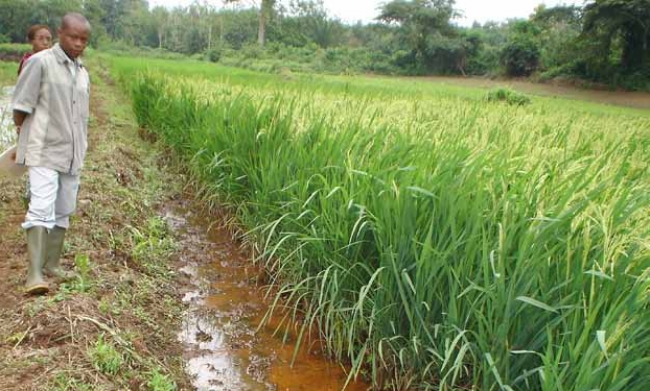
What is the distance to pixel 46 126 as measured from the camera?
103 inches

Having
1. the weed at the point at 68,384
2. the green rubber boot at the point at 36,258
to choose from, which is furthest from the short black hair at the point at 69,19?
the weed at the point at 68,384

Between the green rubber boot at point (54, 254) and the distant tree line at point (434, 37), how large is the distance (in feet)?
78.1

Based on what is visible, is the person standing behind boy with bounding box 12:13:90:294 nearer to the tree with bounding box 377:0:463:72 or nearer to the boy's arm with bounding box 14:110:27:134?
the boy's arm with bounding box 14:110:27:134

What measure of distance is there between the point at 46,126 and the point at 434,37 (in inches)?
1252

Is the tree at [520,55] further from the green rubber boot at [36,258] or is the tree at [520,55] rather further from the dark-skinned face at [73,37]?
the green rubber boot at [36,258]

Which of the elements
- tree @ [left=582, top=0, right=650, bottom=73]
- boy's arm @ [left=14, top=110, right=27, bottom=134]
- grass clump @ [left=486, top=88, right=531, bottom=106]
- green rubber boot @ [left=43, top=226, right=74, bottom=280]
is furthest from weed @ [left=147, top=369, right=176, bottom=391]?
tree @ [left=582, top=0, right=650, bottom=73]

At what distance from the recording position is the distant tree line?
23.2 metres

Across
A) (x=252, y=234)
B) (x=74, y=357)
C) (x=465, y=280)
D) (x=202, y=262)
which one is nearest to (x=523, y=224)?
(x=465, y=280)

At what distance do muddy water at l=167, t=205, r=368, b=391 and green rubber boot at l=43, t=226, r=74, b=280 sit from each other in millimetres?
760

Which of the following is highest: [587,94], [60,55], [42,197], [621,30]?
[621,30]

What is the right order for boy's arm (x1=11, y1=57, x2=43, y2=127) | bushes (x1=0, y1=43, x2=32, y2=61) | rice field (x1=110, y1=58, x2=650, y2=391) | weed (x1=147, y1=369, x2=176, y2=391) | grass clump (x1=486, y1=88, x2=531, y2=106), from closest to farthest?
rice field (x1=110, y1=58, x2=650, y2=391)
weed (x1=147, y1=369, x2=176, y2=391)
boy's arm (x1=11, y1=57, x2=43, y2=127)
grass clump (x1=486, y1=88, x2=531, y2=106)
bushes (x1=0, y1=43, x2=32, y2=61)

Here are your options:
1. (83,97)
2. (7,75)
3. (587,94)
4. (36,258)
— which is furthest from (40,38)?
(587,94)

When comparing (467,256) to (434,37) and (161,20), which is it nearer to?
(434,37)

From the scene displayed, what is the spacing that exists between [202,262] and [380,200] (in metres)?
2.09
